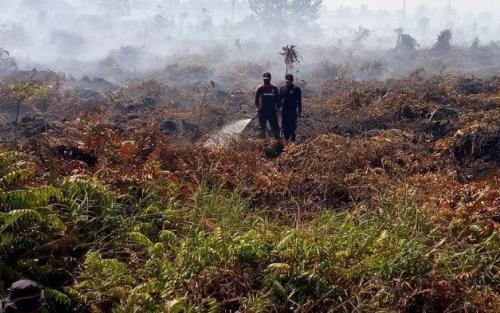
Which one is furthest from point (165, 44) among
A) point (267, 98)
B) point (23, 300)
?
point (23, 300)

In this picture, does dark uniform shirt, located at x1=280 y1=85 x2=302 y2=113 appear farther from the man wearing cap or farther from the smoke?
the smoke

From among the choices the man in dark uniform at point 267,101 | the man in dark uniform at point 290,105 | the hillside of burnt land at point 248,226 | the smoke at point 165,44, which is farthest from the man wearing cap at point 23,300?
the smoke at point 165,44

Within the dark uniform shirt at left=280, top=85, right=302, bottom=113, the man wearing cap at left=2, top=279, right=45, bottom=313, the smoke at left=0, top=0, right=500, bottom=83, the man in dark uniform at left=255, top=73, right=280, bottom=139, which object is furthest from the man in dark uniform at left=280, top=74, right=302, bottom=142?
the smoke at left=0, top=0, right=500, bottom=83

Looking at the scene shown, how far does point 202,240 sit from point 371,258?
1398 mm

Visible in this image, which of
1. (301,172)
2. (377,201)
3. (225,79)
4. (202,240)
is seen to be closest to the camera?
(202,240)

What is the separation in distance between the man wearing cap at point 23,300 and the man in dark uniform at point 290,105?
276 inches

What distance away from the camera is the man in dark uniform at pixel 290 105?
30.7 feet

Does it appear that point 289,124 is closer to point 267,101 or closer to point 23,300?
point 267,101

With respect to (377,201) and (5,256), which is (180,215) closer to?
(5,256)

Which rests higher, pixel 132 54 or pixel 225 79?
pixel 132 54

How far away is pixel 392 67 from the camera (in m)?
30.0

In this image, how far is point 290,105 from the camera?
9367 millimetres

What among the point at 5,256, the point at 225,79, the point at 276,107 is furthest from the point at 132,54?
the point at 5,256

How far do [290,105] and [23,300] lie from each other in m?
7.29
